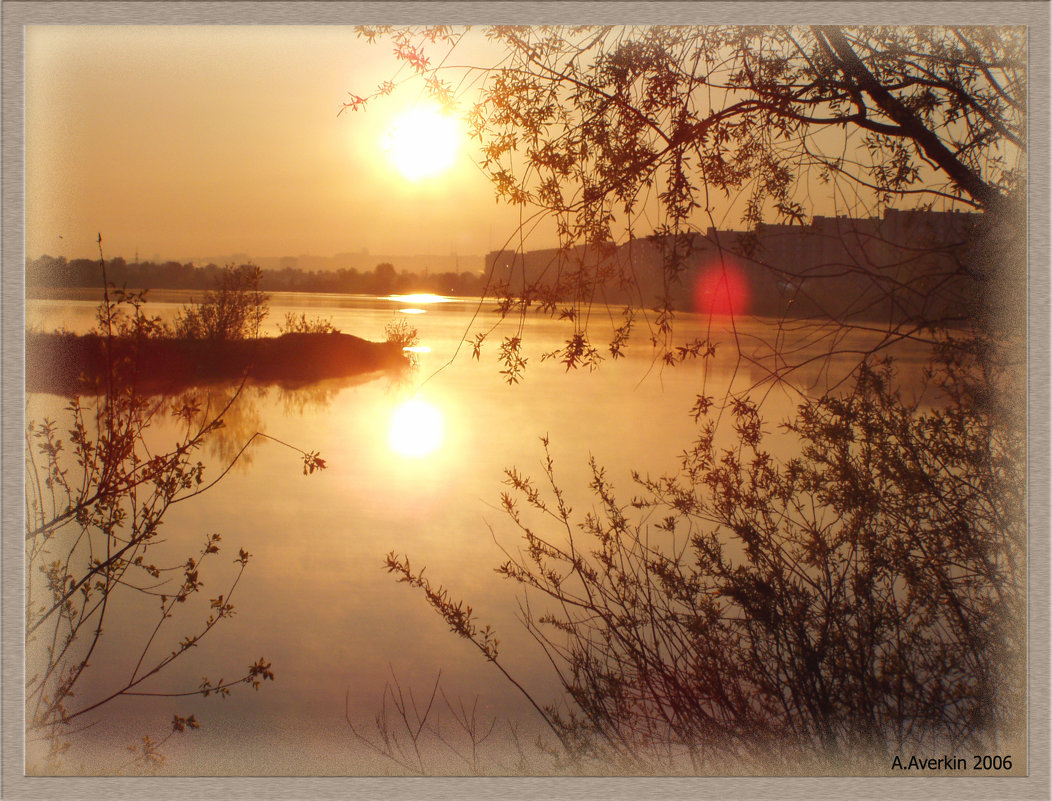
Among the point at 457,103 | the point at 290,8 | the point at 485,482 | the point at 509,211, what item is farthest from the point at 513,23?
the point at 485,482

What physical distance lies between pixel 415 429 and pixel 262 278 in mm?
592

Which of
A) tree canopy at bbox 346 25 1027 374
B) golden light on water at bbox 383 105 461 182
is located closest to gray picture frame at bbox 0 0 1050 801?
tree canopy at bbox 346 25 1027 374

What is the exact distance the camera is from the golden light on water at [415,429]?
1562 mm

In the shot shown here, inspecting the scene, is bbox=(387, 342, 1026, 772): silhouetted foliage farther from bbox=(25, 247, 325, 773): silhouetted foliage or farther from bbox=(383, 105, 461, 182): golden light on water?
bbox=(383, 105, 461, 182): golden light on water

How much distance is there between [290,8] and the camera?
150 cm

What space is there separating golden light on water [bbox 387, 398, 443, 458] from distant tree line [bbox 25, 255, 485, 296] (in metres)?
0.33

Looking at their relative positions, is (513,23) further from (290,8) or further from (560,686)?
(560,686)

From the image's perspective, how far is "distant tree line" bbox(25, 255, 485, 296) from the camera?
1.47m

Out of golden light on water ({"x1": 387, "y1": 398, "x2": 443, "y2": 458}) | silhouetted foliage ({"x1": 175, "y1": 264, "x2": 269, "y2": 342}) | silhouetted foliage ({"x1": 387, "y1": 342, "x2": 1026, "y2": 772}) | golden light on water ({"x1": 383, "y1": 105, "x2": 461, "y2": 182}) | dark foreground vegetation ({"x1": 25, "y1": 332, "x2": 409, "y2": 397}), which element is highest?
golden light on water ({"x1": 383, "y1": 105, "x2": 461, "y2": 182})

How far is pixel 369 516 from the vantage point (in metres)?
1.52

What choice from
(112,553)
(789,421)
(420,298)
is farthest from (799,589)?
(112,553)

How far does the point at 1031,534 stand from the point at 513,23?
2.01 metres

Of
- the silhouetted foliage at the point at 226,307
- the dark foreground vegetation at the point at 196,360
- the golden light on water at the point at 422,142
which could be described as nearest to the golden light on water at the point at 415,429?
the dark foreground vegetation at the point at 196,360
